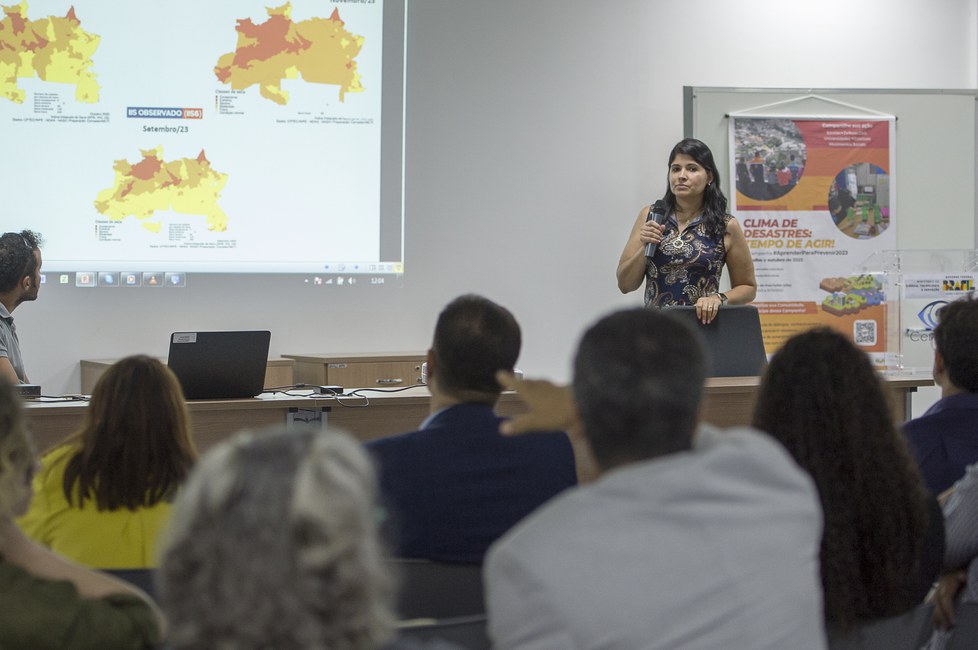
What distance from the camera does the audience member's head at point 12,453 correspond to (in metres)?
1.15

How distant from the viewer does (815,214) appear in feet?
18.3

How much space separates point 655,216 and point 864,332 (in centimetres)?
196

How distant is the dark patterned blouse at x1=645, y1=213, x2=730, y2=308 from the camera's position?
4145 mm

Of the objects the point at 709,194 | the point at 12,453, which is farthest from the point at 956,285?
the point at 12,453

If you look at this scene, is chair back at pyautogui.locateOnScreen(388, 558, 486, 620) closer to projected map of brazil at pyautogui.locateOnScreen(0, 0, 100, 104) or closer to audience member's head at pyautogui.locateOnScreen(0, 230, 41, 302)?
audience member's head at pyautogui.locateOnScreen(0, 230, 41, 302)

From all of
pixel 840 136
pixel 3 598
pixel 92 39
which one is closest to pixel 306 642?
pixel 3 598

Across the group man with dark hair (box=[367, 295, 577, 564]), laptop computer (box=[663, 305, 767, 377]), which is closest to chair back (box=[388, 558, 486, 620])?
man with dark hair (box=[367, 295, 577, 564])

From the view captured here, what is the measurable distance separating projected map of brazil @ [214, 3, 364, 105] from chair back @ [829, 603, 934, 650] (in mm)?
3996

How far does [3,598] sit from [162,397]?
82 cm

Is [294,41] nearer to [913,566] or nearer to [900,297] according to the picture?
[900,297]

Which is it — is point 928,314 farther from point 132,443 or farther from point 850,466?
point 132,443

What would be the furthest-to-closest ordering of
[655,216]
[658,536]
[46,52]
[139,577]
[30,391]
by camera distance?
[46,52], [655,216], [30,391], [139,577], [658,536]

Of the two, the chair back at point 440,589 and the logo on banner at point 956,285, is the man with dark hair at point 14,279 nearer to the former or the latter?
the chair back at point 440,589

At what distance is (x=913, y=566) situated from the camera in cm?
161
